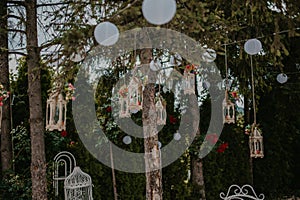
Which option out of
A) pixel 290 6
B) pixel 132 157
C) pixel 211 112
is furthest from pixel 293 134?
pixel 290 6

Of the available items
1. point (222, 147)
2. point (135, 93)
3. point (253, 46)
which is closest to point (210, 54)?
point (253, 46)

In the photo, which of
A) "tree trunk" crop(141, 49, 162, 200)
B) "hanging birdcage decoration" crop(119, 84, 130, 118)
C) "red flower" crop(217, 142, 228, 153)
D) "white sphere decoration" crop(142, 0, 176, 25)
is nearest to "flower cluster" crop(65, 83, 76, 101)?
"hanging birdcage decoration" crop(119, 84, 130, 118)

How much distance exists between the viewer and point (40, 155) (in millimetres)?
4441

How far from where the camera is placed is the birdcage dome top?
4606 millimetres

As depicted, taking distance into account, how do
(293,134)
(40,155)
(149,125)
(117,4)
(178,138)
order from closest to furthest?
(117,4), (149,125), (40,155), (178,138), (293,134)

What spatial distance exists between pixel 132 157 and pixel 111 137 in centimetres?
41

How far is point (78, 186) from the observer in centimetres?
465

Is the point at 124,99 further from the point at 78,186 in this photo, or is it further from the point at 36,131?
the point at 78,186

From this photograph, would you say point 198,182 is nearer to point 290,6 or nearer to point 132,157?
point 132,157

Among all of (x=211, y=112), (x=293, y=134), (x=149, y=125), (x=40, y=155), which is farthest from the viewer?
(x=293, y=134)

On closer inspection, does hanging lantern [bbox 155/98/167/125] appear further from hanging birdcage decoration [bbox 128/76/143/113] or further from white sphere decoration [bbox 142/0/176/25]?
white sphere decoration [bbox 142/0/176/25]

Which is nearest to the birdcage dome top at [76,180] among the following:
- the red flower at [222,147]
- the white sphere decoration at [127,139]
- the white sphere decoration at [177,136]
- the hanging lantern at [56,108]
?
the white sphere decoration at [127,139]

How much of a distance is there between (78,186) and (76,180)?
121mm

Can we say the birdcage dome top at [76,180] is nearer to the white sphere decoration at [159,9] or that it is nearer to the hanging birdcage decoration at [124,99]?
the hanging birdcage decoration at [124,99]
